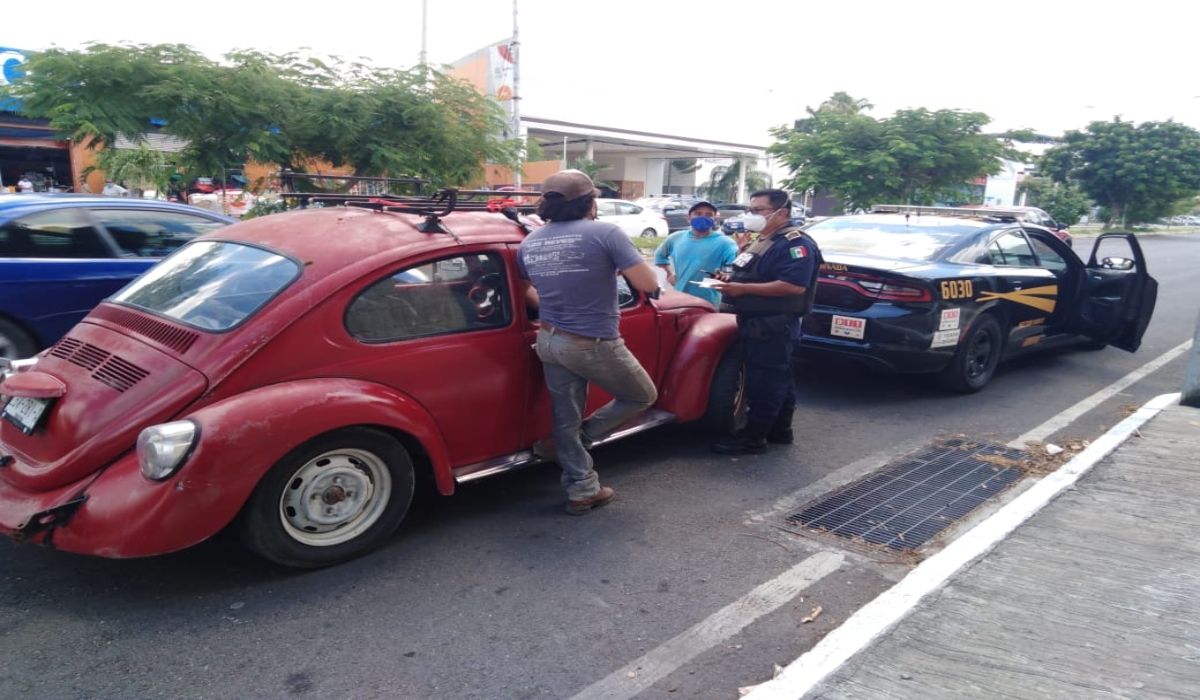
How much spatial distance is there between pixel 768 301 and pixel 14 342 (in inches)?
203

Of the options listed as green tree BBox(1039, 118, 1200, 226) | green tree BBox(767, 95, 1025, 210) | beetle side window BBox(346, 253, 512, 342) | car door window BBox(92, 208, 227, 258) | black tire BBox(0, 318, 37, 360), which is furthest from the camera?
green tree BBox(1039, 118, 1200, 226)

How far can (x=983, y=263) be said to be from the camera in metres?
6.98

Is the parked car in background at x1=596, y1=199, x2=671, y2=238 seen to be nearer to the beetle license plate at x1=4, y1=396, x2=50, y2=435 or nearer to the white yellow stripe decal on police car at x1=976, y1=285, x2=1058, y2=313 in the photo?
the white yellow stripe decal on police car at x1=976, y1=285, x2=1058, y2=313

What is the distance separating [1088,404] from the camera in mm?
6863

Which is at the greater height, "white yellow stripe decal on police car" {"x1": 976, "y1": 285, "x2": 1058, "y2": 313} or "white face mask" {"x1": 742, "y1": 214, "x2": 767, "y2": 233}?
"white face mask" {"x1": 742, "y1": 214, "x2": 767, "y2": 233}

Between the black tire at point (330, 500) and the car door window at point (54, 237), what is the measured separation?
3849mm

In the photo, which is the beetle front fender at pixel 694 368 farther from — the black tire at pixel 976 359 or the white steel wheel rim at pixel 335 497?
the black tire at pixel 976 359

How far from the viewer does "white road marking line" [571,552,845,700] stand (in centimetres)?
278

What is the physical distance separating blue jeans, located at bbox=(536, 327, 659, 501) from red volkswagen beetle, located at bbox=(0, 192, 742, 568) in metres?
0.20

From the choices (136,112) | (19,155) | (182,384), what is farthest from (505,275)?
(19,155)

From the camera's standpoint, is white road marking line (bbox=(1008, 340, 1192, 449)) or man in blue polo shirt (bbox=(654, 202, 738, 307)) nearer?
white road marking line (bbox=(1008, 340, 1192, 449))

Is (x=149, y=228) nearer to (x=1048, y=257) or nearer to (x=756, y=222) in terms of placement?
(x=756, y=222)

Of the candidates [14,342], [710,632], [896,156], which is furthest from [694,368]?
[896,156]

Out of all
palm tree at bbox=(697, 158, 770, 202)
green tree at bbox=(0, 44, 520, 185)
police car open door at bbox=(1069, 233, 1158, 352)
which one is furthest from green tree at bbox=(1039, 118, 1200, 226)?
green tree at bbox=(0, 44, 520, 185)
